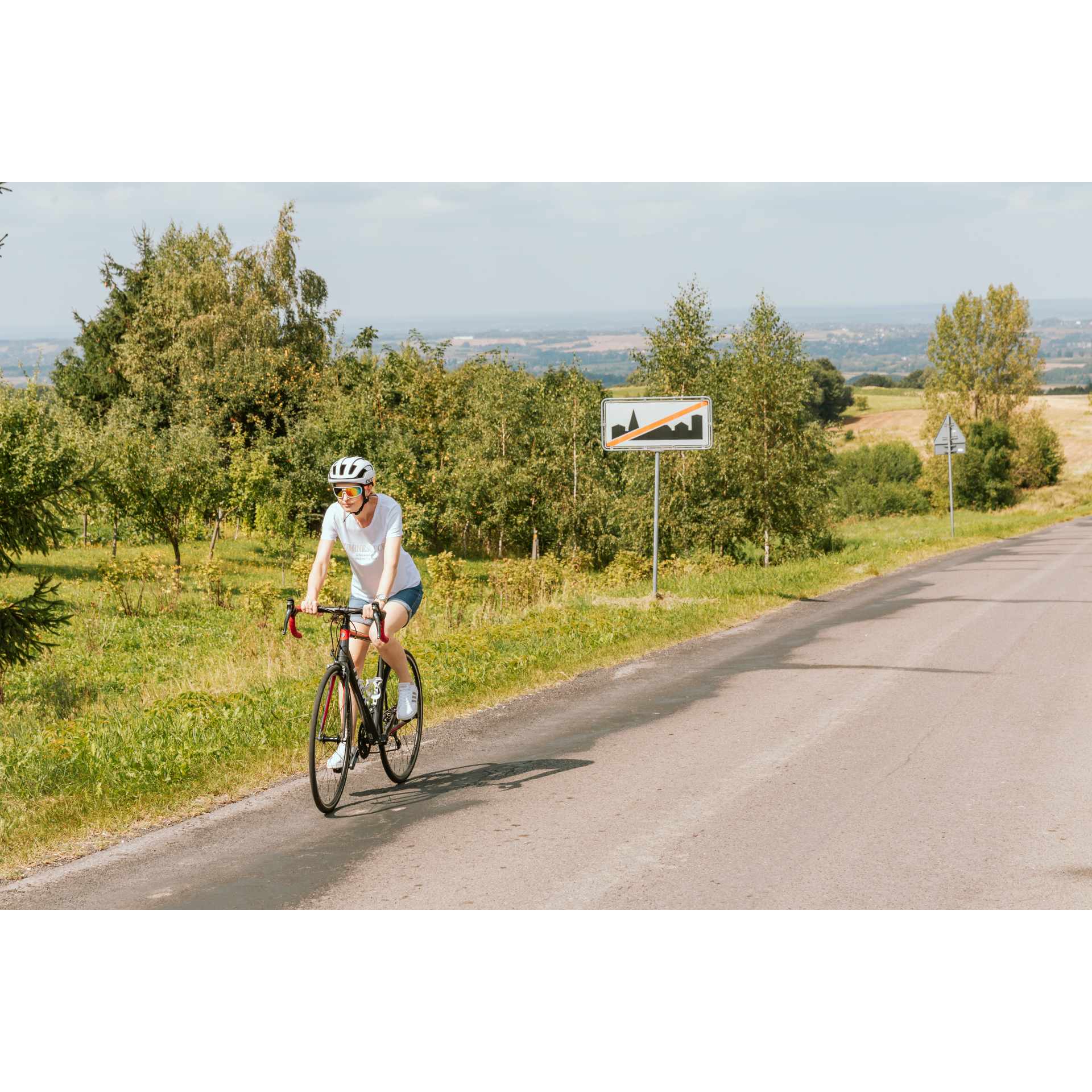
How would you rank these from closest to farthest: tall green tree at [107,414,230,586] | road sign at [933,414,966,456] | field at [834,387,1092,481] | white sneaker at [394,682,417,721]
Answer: white sneaker at [394,682,417,721], tall green tree at [107,414,230,586], road sign at [933,414,966,456], field at [834,387,1092,481]

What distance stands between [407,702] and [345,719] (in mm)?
584

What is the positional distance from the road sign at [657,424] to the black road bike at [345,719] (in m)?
9.35

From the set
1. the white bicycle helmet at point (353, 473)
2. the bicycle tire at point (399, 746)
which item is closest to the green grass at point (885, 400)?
the bicycle tire at point (399, 746)

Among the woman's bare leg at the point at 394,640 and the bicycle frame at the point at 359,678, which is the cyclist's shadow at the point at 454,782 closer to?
the bicycle frame at the point at 359,678

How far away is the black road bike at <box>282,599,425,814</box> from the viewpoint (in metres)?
6.01

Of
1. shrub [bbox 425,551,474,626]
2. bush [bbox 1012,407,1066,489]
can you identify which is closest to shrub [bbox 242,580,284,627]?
shrub [bbox 425,551,474,626]

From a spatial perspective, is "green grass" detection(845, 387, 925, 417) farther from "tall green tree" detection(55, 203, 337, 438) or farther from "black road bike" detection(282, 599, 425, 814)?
"black road bike" detection(282, 599, 425, 814)

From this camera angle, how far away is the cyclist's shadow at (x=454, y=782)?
627 centimetres

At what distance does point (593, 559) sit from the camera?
38.8 meters

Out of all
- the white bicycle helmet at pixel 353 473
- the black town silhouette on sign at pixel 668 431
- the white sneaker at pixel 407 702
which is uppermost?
the black town silhouette on sign at pixel 668 431

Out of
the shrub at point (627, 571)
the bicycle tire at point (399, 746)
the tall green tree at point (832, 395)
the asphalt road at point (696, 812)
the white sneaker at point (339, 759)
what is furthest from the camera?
the tall green tree at point (832, 395)

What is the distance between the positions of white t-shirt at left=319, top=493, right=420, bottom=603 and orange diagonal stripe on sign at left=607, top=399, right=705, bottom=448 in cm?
944

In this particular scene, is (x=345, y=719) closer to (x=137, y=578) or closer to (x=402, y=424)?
(x=137, y=578)

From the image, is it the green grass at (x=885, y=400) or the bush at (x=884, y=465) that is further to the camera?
the green grass at (x=885, y=400)
